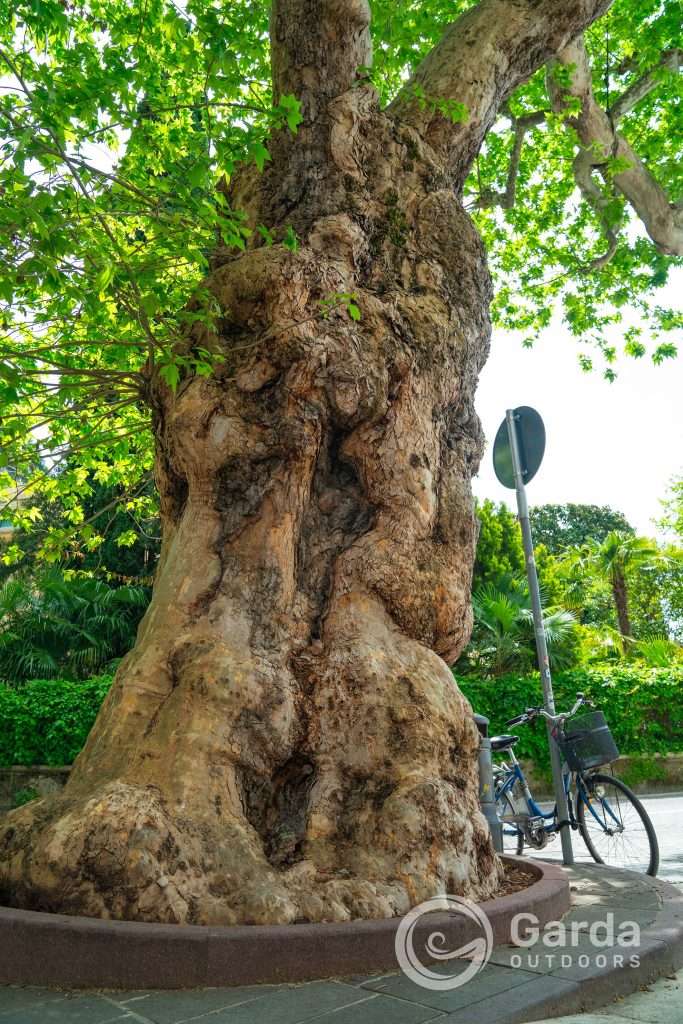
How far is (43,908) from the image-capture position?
11.3ft

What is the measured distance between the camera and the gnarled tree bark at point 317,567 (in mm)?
3586

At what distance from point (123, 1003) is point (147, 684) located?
62.6 inches

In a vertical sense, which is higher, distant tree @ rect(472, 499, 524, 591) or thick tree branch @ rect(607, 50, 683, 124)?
thick tree branch @ rect(607, 50, 683, 124)

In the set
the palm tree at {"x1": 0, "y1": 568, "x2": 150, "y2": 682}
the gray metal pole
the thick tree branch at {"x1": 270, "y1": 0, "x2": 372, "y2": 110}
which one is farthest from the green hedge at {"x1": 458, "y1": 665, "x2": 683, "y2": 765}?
the thick tree branch at {"x1": 270, "y1": 0, "x2": 372, "y2": 110}

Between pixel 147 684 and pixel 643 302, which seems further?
pixel 643 302

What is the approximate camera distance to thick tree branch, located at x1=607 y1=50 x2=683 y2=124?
10.0 m

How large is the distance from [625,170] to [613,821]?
7286 mm

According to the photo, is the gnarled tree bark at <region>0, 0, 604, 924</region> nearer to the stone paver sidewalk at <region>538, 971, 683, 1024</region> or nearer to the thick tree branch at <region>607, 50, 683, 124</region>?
the stone paver sidewalk at <region>538, 971, 683, 1024</region>

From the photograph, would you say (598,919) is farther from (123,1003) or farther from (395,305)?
(395,305)

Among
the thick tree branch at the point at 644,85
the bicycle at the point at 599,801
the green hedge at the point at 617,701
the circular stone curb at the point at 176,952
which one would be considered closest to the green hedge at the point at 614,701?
the green hedge at the point at 617,701

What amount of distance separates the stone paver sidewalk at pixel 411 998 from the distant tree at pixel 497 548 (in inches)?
591

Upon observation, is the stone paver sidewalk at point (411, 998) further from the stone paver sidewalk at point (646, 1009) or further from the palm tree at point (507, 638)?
the palm tree at point (507, 638)

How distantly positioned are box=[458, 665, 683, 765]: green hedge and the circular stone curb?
1134cm

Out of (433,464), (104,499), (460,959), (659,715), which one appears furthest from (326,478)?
(104,499)
